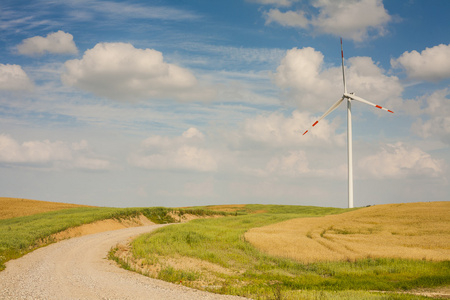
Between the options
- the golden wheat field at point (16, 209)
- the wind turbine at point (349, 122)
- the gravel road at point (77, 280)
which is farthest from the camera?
the golden wheat field at point (16, 209)

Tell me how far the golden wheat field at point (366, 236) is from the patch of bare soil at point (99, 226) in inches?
873

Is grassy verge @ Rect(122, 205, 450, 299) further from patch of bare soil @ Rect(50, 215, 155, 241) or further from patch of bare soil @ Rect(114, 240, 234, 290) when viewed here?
patch of bare soil @ Rect(50, 215, 155, 241)

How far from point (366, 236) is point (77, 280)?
29.3 metres

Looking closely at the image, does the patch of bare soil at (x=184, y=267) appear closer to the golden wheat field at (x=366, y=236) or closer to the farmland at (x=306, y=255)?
the farmland at (x=306, y=255)

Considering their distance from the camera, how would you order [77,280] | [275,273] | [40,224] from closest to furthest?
[77,280] < [275,273] < [40,224]

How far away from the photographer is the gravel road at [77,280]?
19.8 m

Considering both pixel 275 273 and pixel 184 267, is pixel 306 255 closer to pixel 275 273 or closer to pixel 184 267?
pixel 275 273

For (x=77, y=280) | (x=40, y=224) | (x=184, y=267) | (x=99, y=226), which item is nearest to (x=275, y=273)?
(x=184, y=267)

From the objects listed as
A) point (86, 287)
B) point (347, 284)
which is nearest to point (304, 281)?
point (347, 284)

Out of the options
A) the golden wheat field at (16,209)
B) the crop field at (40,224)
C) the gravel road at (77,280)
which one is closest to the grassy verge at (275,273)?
the gravel road at (77,280)

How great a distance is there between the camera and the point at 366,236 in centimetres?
3881

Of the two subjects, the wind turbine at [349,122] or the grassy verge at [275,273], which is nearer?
the grassy verge at [275,273]

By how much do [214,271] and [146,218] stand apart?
42.5 m

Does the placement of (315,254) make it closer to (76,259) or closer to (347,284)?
(347,284)
